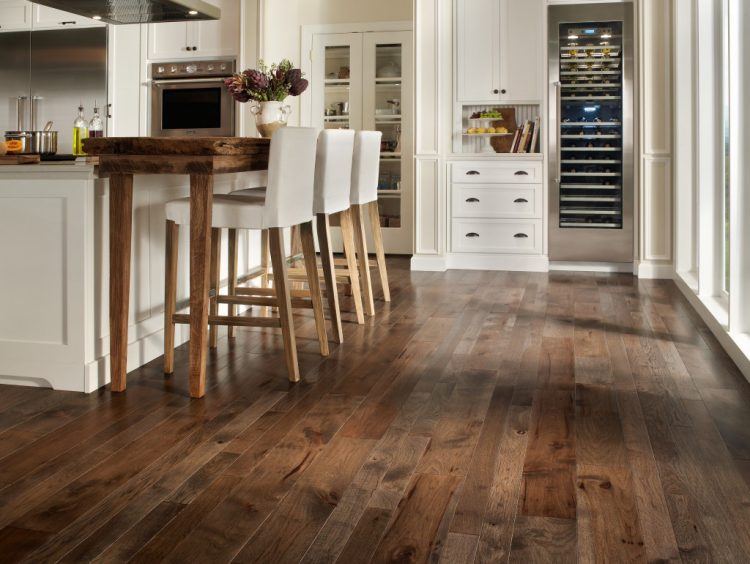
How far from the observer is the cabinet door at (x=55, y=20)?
688cm

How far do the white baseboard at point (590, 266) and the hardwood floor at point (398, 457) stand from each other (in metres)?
2.68

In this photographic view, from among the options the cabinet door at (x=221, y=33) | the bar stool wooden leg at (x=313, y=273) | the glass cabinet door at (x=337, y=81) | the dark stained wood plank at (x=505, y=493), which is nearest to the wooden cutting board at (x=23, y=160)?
the bar stool wooden leg at (x=313, y=273)

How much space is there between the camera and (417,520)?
6.28 feet

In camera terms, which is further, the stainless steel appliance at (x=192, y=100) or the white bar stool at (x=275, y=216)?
the stainless steel appliance at (x=192, y=100)

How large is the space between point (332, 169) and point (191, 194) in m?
1.13

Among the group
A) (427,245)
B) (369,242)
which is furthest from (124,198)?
(369,242)

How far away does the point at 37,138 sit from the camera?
3.42m

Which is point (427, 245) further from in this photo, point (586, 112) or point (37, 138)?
point (37, 138)

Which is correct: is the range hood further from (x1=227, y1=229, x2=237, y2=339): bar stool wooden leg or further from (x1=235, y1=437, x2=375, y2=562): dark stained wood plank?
(x1=235, y1=437, x2=375, y2=562): dark stained wood plank

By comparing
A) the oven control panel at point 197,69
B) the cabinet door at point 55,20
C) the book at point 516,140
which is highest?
the cabinet door at point 55,20

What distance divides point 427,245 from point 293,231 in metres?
1.71

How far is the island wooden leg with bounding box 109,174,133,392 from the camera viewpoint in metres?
2.98

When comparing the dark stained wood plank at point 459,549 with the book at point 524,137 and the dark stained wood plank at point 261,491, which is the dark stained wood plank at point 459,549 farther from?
the book at point 524,137

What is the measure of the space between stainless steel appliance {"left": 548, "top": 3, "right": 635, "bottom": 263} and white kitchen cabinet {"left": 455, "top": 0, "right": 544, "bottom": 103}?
0.48ft
